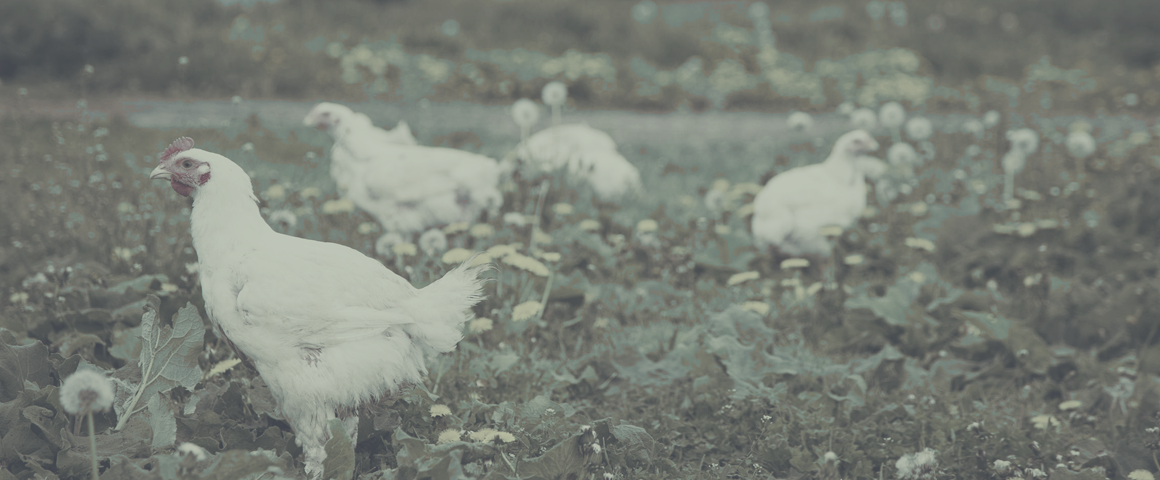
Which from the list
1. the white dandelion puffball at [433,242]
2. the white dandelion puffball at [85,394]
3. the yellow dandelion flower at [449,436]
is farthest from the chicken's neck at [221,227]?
the white dandelion puffball at [433,242]

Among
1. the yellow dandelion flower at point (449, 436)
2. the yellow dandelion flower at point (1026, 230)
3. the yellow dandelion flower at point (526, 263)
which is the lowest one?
the yellow dandelion flower at point (1026, 230)

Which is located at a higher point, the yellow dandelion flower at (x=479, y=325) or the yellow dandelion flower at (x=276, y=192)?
the yellow dandelion flower at (x=276, y=192)

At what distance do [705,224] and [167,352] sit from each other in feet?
11.9

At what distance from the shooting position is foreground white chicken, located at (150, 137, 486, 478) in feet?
7.87

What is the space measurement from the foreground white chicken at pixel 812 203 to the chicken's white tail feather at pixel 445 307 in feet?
7.95

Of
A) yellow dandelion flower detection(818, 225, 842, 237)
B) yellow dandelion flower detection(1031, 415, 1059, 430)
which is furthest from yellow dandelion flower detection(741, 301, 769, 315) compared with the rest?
yellow dandelion flower detection(1031, 415, 1059, 430)

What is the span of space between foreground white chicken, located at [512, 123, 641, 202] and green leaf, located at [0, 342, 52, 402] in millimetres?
3307

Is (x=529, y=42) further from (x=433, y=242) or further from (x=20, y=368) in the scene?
(x=20, y=368)

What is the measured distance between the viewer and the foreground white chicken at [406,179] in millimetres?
4602

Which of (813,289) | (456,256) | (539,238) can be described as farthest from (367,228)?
(813,289)

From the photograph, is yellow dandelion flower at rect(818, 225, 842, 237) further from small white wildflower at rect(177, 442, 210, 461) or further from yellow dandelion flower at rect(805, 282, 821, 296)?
small white wildflower at rect(177, 442, 210, 461)

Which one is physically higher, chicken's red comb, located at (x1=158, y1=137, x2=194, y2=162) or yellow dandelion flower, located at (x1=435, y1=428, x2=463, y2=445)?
chicken's red comb, located at (x1=158, y1=137, x2=194, y2=162)

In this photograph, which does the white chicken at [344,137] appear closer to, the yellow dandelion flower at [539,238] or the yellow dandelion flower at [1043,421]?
the yellow dandelion flower at [539,238]

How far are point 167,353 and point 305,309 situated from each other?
50 centimetres
